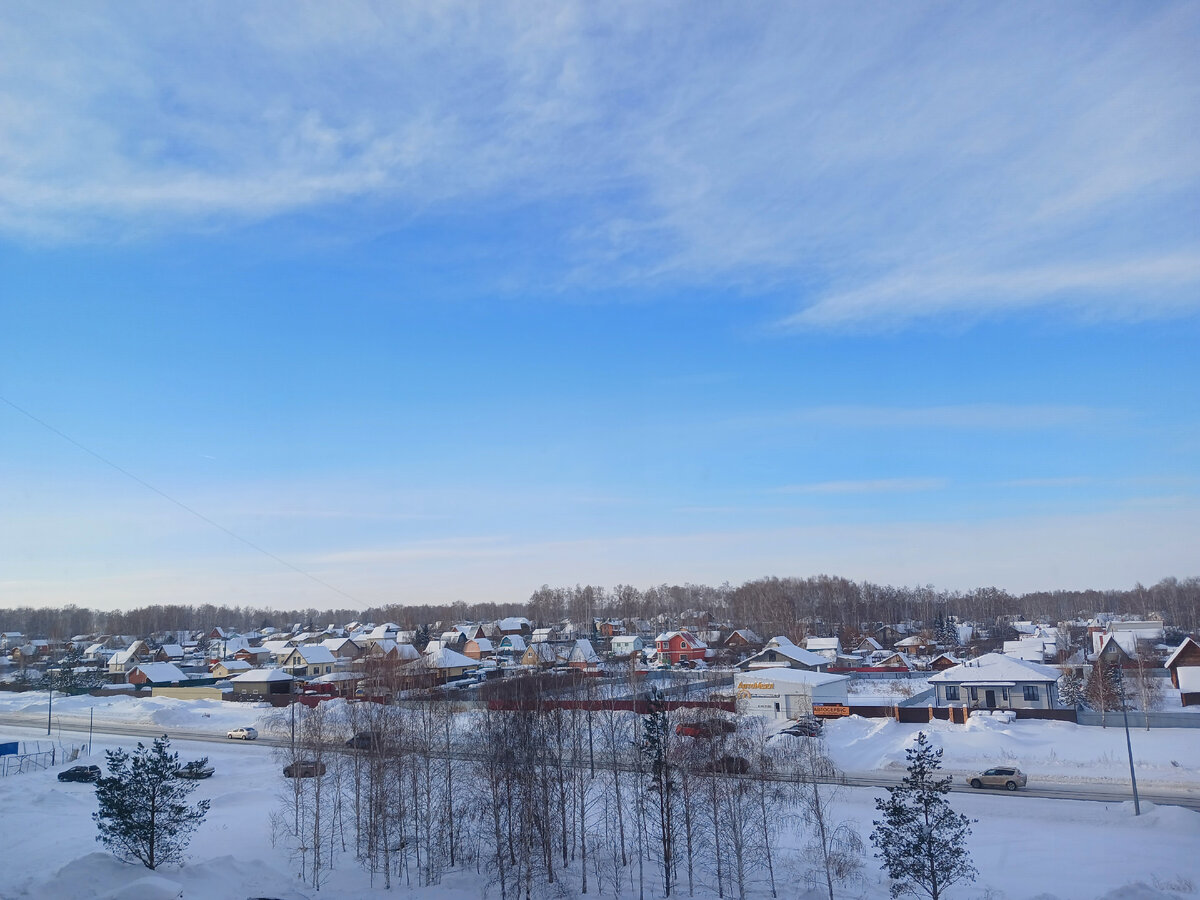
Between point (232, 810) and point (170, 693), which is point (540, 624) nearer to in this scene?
point (170, 693)

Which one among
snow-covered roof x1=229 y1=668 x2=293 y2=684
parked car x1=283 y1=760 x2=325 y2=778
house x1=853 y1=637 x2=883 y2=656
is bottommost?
house x1=853 y1=637 x2=883 y2=656

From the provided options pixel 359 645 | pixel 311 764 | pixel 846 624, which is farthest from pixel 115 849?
pixel 846 624

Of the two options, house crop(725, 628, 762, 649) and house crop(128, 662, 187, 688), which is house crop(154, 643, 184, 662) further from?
house crop(725, 628, 762, 649)

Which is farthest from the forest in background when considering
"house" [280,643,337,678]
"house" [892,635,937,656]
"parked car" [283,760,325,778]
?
"parked car" [283,760,325,778]

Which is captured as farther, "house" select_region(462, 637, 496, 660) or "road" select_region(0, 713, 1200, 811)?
"house" select_region(462, 637, 496, 660)

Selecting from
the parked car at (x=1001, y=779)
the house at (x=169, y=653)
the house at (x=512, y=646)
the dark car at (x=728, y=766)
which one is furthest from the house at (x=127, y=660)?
the parked car at (x=1001, y=779)

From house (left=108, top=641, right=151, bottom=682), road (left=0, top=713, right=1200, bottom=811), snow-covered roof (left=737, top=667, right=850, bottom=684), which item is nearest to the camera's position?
road (left=0, top=713, right=1200, bottom=811)

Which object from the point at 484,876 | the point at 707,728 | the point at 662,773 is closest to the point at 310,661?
the point at 484,876
